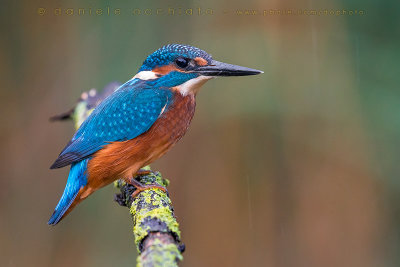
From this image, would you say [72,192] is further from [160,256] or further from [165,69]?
[160,256]

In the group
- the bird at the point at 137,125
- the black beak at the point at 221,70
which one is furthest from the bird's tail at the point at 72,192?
the black beak at the point at 221,70

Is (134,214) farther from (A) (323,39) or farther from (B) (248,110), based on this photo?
(A) (323,39)

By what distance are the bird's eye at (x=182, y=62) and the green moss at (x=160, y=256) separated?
121 centimetres

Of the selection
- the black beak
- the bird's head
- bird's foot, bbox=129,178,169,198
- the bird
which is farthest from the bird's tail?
the black beak

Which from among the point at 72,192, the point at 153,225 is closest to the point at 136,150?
the point at 72,192

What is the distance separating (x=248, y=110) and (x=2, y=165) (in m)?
1.76

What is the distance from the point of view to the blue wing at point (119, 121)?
251 centimetres

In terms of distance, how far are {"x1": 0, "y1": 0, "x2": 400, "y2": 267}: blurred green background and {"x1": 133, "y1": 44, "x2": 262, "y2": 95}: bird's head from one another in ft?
2.76

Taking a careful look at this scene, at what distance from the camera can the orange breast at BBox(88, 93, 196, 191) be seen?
8.18 feet

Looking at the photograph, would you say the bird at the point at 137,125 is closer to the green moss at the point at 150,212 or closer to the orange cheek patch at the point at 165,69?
the orange cheek patch at the point at 165,69

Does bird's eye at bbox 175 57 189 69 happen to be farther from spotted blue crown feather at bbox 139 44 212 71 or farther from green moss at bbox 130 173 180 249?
green moss at bbox 130 173 180 249

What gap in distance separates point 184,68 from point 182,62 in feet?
0.10

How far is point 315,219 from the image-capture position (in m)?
3.41

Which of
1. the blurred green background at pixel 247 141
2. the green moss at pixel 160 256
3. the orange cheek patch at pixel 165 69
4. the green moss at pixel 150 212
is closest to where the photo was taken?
the green moss at pixel 160 256
